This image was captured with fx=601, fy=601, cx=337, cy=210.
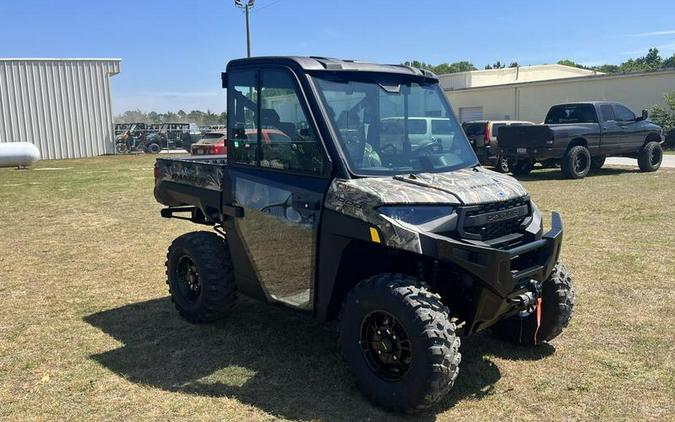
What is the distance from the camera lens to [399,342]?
361 centimetres

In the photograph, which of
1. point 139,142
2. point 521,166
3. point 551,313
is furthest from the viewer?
point 139,142

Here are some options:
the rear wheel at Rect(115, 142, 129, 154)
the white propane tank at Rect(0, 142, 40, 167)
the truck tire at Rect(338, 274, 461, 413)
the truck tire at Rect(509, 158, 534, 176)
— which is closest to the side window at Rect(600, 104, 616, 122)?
the truck tire at Rect(509, 158, 534, 176)

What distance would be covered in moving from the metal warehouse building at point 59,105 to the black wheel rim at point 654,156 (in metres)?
26.9

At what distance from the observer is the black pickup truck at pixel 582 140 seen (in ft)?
52.0

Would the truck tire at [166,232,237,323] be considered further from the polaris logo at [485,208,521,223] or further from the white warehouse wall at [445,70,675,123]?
the white warehouse wall at [445,70,675,123]

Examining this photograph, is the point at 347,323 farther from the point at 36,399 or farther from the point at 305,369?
the point at 36,399

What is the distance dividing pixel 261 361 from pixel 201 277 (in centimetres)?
93

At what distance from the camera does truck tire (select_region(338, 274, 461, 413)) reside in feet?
11.2

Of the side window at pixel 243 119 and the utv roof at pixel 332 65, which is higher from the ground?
the utv roof at pixel 332 65

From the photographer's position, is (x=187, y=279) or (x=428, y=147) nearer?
(x=428, y=147)

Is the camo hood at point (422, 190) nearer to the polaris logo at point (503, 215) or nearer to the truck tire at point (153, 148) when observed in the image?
the polaris logo at point (503, 215)

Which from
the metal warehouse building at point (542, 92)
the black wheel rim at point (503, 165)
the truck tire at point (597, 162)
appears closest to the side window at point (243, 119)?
the black wheel rim at point (503, 165)

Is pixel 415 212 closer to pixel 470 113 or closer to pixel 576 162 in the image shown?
pixel 576 162

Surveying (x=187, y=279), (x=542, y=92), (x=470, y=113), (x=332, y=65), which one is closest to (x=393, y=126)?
(x=332, y=65)
